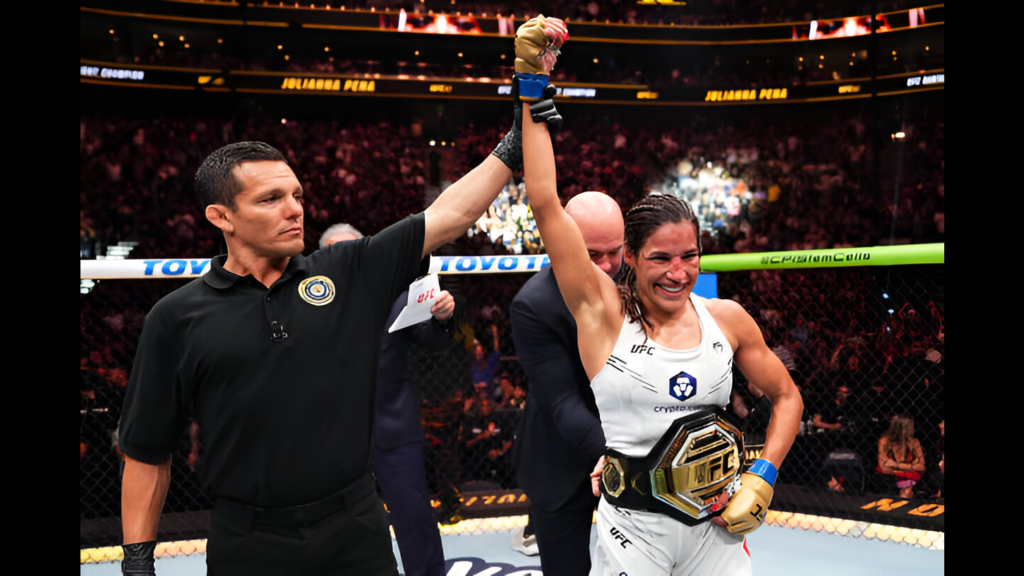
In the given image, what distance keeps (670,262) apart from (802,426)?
3842 mm

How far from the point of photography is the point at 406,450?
121 inches

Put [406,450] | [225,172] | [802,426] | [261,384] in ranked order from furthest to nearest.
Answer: [802,426]
[406,450]
[225,172]
[261,384]

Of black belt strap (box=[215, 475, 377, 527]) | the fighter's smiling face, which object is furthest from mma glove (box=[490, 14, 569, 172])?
black belt strap (box=[215, 475, 377, 527])

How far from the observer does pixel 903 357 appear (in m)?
5.46

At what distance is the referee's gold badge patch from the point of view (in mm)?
1786

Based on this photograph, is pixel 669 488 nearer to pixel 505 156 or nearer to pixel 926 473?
pixel 505 156

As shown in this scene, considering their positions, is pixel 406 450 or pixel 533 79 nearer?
pixel 533 79

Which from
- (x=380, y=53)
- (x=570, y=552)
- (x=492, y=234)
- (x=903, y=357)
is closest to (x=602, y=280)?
(x=570, y=552)

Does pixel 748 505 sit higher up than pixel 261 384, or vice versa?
pixel 261 384

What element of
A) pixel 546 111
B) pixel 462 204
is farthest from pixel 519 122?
pixel 462 204

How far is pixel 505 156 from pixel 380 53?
12.5 meters

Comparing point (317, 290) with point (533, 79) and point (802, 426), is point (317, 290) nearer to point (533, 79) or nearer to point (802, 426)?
point (533, 79)

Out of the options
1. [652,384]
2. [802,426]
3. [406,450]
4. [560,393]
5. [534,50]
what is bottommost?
[802,426]

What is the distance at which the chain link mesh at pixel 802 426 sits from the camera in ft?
14.9
